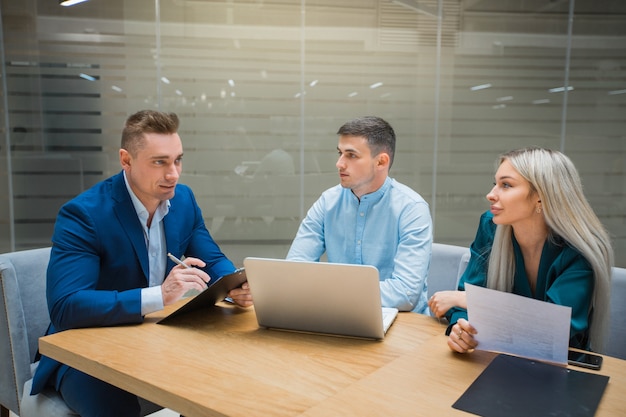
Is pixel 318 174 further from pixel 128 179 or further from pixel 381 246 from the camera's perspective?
pixel 128 179

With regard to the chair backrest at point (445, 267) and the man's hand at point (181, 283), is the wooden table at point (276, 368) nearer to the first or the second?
the man's hand at point (181, 283)

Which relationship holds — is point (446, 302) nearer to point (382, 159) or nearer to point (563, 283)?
point (563, 283)

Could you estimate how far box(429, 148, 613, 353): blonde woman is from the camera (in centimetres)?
151

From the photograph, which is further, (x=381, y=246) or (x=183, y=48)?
(x=183, y=48)

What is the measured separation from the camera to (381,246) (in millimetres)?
2301

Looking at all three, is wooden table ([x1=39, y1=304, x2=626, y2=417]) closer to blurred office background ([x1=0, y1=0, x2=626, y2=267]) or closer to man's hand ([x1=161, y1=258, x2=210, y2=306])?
man's hand ([x1=161, y1=258, x2=210, y2=306])

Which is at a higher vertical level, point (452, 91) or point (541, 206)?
point (452, 91)

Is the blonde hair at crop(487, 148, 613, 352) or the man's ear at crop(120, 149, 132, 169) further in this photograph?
the man's ear at crop(120, 149, 132, 169)

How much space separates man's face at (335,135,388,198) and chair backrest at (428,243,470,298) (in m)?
0.41

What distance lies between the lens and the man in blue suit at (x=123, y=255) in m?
1.60

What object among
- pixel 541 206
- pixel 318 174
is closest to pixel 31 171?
pixel 318 174

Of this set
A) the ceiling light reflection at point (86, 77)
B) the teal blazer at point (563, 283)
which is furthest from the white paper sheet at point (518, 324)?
the ceiling light reflection at point (86, 77)

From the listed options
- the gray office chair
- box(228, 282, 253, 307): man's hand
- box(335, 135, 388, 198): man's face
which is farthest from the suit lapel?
box(335, 135, 388, 198): man's face

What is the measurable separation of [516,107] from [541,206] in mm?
3945
